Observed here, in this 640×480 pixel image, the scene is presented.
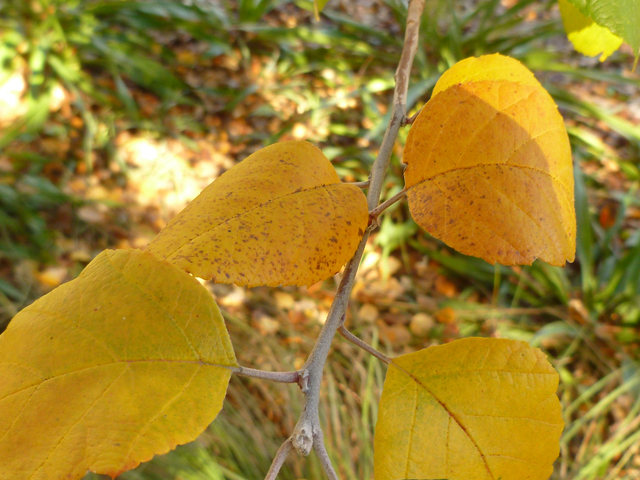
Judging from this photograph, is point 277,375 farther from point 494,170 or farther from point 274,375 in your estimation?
point 494,170

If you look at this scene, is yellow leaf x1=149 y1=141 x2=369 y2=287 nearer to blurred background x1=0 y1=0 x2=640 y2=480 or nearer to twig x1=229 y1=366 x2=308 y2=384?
twig x1=229 y1=366 x2=308 y2=384

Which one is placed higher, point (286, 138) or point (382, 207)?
point (382, 207)

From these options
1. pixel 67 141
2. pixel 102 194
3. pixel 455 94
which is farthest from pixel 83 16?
pixel 455 94

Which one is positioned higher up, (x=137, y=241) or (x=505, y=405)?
(x=505, y=405)

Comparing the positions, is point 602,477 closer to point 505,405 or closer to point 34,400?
point 505,405

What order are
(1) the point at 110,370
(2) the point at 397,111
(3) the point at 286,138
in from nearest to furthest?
(1) the point at 110,370 → (2) the point at 397,111 → (3) the point at 286,138

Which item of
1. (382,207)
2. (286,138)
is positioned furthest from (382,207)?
(286,138)

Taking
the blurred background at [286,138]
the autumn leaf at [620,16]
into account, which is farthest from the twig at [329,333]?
the blurred background at [286,138]
